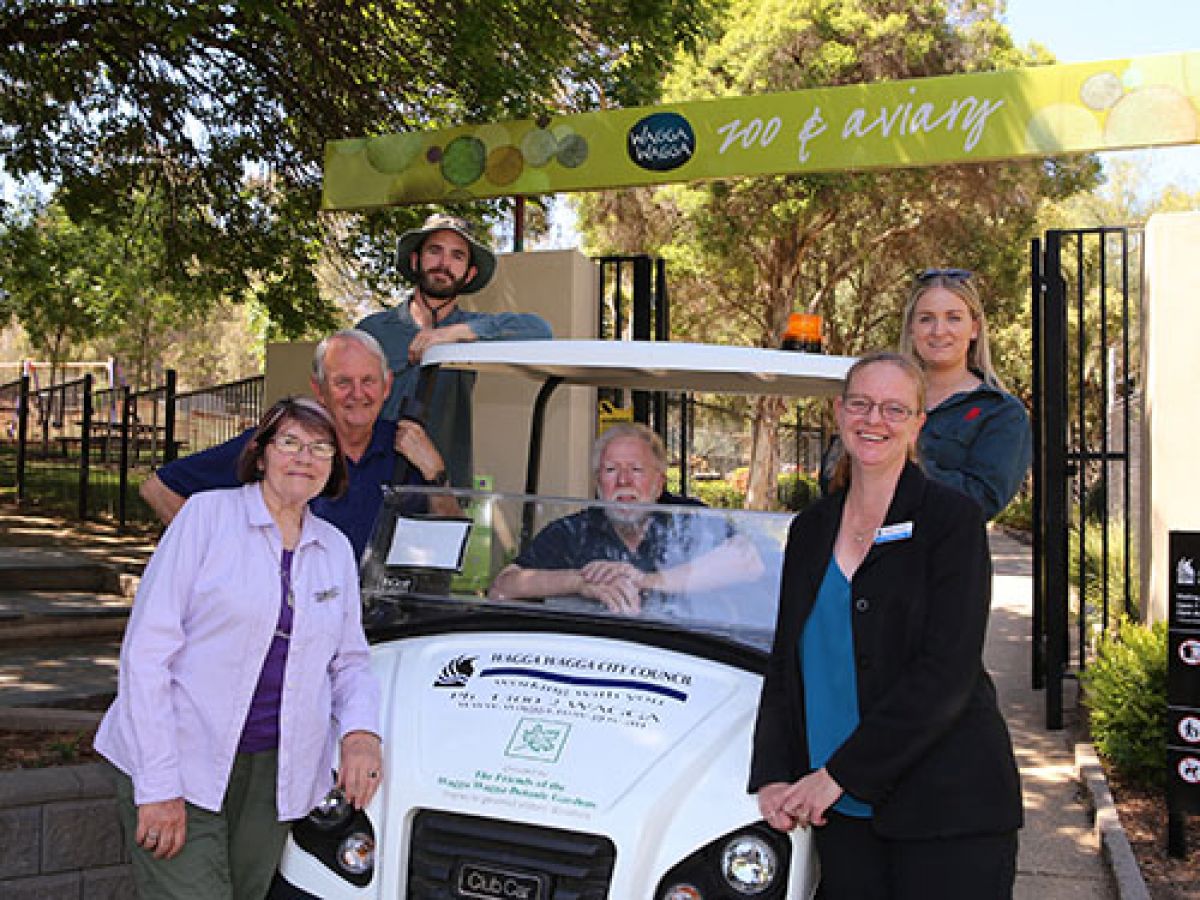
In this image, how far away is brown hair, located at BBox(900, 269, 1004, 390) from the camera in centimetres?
358

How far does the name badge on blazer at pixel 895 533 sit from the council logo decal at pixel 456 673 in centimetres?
107

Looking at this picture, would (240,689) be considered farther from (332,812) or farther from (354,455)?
(354,455)

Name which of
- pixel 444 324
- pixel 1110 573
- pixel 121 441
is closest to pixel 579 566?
pixel 444 324

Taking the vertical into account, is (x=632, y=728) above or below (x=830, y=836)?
above

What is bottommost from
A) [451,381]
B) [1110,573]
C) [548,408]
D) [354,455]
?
[1110,573]

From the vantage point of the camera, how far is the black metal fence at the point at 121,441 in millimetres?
13500

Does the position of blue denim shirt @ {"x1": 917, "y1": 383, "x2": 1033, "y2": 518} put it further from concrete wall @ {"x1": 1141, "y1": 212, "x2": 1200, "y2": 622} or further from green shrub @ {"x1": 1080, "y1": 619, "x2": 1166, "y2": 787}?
concrete wall @ {"x1": 1141, "y1": 212, "x2": 1200, "y2": 622}

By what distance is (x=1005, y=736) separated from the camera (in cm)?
249

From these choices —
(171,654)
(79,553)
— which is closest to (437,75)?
(79,553)

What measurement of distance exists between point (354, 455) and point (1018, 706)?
552 centimetres

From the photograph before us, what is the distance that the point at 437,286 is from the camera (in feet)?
15.5

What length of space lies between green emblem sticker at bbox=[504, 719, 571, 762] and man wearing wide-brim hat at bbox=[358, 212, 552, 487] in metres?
1.57

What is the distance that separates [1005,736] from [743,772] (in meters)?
0.57

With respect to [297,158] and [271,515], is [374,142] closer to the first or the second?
[297,158]
